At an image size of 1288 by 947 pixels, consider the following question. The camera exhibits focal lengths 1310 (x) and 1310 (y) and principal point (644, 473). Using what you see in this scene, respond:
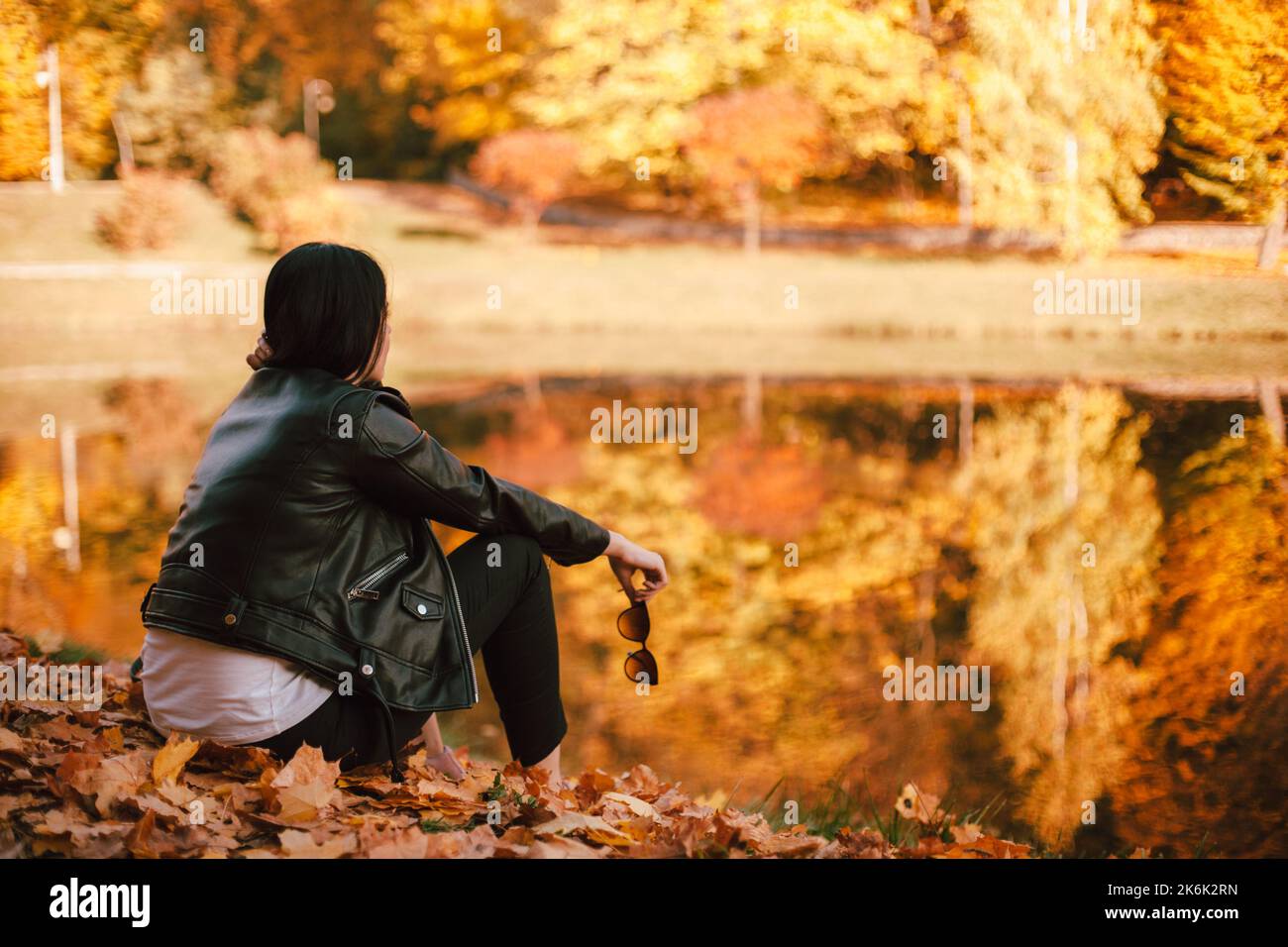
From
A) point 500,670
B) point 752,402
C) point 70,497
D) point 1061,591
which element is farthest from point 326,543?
point 752,402

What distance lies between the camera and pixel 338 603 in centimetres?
190

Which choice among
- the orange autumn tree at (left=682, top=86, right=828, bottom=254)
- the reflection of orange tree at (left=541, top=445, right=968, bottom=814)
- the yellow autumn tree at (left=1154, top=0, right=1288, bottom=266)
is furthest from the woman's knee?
the orange autumn tree at (left=682, top=86, right=828, bottom=254)

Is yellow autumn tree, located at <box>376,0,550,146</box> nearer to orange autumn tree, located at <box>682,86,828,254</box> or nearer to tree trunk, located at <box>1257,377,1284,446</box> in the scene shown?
orange autumn tree, located at <box>682,86,828,254</box>

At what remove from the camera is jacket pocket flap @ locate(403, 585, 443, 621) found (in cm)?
195

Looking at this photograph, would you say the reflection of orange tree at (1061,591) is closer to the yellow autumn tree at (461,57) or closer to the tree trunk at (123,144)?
the yellow autumn tree at (461,57)

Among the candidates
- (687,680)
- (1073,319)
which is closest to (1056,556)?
(687,680)

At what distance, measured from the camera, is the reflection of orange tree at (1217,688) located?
299 centimetres

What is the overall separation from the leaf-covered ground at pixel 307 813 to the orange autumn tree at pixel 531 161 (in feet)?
42.5

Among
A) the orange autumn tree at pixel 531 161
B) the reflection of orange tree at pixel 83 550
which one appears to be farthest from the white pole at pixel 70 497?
the orange autumn tree at pixel 531 161

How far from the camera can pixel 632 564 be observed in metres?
2.20

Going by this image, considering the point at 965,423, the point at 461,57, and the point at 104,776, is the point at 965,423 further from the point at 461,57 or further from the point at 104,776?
the point at 461,57

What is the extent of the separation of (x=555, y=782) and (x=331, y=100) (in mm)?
13385

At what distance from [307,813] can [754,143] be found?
42.4 feet

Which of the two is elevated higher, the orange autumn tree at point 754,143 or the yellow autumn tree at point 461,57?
the yellow autumn tree at point 461,57
